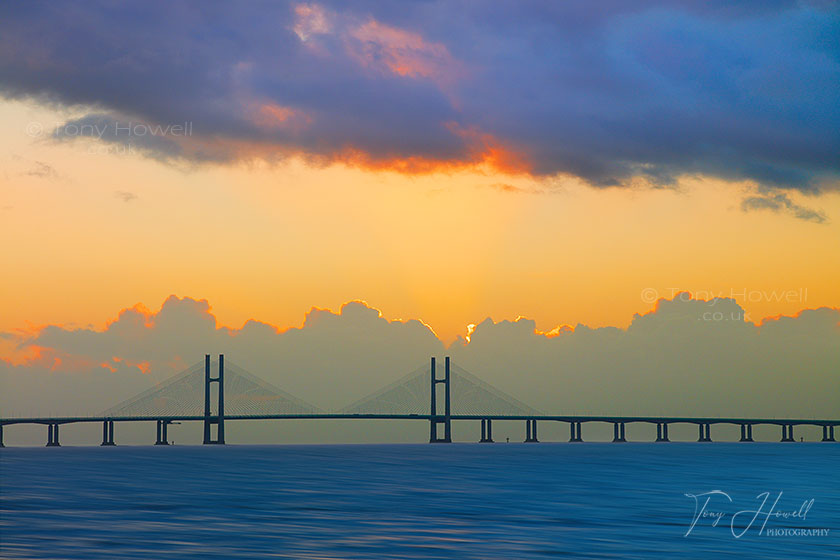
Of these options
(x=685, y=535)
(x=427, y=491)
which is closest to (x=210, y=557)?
(x=685, y=535)

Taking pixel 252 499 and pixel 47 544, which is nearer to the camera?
pixel 47 544

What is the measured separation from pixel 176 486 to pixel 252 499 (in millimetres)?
13165

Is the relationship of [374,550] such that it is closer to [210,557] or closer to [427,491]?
[210,557]

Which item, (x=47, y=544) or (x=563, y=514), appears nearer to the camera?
(x=47, y=544)

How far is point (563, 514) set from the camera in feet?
154

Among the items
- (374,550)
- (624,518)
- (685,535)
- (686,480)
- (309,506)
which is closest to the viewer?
(374,550)

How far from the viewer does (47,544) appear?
3173 cm

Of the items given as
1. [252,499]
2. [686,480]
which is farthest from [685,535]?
[686,480]

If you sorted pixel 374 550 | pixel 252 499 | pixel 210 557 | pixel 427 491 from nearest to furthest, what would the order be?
1. pixel 210 557
2. pixel 374 550
3. pixel 252 499
4. pixel 427 491

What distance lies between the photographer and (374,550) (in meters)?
32.4

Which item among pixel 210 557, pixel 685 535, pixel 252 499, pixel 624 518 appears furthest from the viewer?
pixel 252 499

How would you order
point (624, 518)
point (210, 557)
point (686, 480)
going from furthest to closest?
1. point (686, 480)
2. point (624, 518)
3. point (210, 557)

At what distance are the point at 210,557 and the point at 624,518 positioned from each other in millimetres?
20304

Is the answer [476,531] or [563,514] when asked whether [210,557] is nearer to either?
[476,531]
